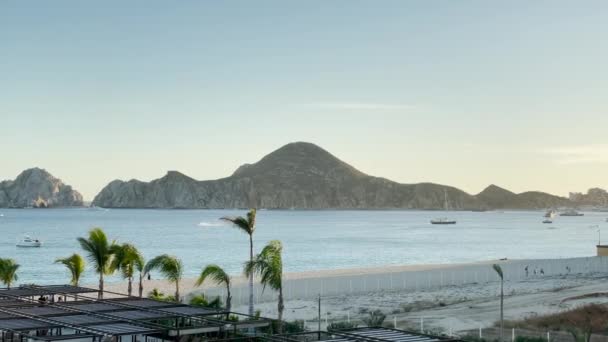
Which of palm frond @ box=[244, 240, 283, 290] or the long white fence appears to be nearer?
palm frond @ box=[244, 240, 283, 290]

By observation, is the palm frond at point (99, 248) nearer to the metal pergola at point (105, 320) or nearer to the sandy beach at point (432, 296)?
the metal pergola at point (105, 320)

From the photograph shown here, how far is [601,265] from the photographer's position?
294ft

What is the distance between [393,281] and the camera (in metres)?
69.2

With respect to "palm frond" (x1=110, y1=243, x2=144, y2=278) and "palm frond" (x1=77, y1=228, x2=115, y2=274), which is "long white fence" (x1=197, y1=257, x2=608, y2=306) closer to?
"palm frond" (x1=110, y1=243, x2=144, y2=278)

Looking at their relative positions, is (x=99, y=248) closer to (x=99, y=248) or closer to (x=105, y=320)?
(x=99, y=248)

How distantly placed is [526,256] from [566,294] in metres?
93.3

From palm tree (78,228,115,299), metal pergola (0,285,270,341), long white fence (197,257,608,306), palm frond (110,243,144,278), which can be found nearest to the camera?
metal pergola (0,285,270,341)

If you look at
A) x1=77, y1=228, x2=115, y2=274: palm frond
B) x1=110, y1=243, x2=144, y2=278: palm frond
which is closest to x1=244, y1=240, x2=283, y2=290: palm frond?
x1=110, y1=243, x2=144, y2=278: palm frond

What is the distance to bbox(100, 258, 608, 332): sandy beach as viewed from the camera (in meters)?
48.2

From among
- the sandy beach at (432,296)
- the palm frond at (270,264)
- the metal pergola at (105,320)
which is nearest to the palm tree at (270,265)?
the palm frond at (270,264)

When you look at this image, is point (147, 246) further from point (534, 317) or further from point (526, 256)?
point (534, 317)

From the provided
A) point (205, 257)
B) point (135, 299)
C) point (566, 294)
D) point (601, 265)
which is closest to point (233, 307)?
point (135, 299)

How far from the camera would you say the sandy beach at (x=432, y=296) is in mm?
48156

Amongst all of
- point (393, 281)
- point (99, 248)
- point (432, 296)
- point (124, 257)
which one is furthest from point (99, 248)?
point (393, 281)
